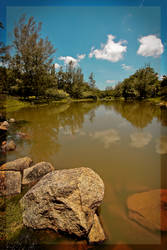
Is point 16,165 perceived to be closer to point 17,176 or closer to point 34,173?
point 17,176

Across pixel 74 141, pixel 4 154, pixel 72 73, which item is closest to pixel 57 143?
pixel 74 141

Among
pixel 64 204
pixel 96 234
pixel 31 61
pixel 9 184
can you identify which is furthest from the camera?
pixel 31 61

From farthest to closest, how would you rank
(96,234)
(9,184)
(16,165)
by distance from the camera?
(16,165)
(9,184)
(96,234)

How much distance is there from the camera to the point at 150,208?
97.9 inches

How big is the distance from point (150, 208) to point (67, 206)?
6.01 ft

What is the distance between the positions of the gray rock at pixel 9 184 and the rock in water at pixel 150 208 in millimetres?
2780

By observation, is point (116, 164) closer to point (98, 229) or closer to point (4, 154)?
point (98, 229)

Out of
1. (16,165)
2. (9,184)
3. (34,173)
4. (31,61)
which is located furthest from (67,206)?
(31,61)

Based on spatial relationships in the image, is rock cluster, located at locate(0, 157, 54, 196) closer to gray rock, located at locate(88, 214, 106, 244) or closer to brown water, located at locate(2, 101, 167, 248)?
brown water, located at locate(2, 101, 167, 248)

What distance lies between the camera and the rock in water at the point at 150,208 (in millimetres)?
2215

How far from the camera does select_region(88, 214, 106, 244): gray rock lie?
196 centimetres

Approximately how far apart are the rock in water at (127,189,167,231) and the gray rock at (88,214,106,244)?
73 cm

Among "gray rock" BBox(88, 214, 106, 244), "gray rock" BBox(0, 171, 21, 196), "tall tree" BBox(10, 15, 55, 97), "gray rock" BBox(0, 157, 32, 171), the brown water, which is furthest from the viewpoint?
"tall tree" BBox(10, 15, 55, 97)

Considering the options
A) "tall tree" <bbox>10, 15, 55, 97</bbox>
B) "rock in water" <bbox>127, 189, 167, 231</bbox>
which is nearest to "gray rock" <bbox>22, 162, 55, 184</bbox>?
"rock in water" <bbox>127, 189, 167, 231</bbox>
